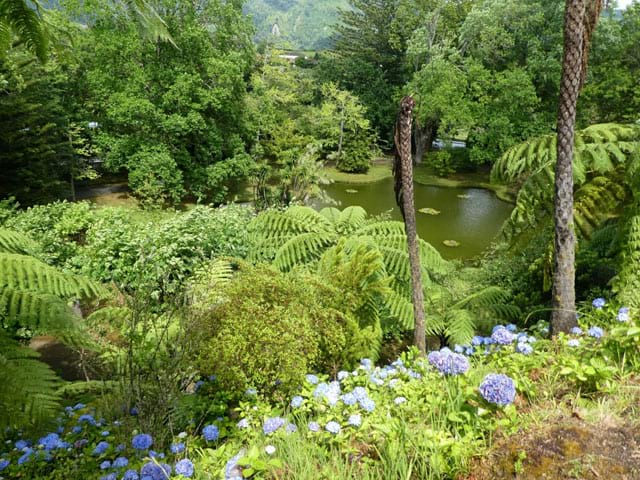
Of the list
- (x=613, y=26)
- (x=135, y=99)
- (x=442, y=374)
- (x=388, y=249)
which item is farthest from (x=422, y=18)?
(x=442, y=374)

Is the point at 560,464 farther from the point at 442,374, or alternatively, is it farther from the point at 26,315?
the point at 26,315

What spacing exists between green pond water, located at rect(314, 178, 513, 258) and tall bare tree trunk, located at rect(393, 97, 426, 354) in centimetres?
654

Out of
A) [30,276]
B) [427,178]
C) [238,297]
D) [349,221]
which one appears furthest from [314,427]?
[427,178]

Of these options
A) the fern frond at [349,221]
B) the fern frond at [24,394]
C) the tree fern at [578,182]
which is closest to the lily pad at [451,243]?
the fern frond at [349,221]

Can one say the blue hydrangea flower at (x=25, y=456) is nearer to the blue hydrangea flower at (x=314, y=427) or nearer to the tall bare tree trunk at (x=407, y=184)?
the blue hydrangea flower at (x=314, y=427)

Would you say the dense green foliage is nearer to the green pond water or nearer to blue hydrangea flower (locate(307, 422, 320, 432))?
blue hydrangea flower (locate(307, 422, 320, 432))

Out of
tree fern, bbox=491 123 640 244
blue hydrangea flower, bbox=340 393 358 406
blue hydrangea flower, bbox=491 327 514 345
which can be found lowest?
blue hydrangea flower, bbox=340 393 358 406

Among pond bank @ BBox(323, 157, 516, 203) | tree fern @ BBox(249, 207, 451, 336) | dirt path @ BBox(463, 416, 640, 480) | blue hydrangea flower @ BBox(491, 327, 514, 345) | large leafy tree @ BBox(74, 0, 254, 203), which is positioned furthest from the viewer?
pond bank @ BBox(323, 157, 516, 203)

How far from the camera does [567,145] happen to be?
237 centimetres

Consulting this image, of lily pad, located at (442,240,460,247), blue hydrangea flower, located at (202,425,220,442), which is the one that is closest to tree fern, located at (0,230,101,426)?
blue hydrangea flower, located at (202,425,220,442)

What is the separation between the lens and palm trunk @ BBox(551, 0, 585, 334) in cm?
221

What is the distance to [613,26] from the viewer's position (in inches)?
501

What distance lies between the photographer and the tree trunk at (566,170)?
2211mm

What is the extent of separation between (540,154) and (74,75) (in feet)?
44.0
